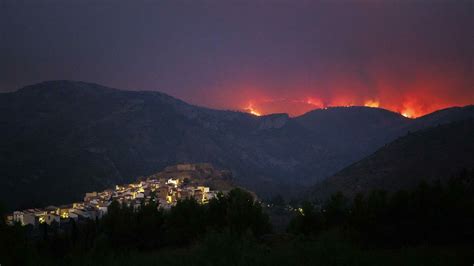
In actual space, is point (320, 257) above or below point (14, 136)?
below

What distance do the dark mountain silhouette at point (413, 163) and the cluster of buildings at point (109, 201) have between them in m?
31.6

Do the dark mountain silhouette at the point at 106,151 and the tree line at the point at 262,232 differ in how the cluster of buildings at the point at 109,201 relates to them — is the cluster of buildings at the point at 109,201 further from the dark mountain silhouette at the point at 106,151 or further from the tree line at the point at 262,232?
the dark mountain silhouette at the point at 106,151

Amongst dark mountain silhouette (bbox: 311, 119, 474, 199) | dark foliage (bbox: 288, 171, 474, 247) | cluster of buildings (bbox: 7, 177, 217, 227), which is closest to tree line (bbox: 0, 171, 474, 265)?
dark foliage (bbox: 288, 171, 474, 247)

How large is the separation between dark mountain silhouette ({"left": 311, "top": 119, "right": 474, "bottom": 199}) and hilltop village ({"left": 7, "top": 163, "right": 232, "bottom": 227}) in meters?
27.3

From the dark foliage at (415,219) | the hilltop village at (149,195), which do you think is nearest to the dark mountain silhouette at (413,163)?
the hilltop village at (149,195)

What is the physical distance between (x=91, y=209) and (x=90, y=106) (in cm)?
14862

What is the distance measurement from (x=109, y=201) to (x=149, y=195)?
847cm

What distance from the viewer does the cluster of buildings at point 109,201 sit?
5397 cm

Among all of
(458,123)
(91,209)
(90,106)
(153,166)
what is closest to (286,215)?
(91,209)

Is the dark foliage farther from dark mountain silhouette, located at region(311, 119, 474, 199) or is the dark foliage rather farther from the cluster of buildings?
dark mountain silhouette, located at region(311, 119, 474, 199)

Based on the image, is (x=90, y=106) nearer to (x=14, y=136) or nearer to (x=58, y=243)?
(x=14, y=136)

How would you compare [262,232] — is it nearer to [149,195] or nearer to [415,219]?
[415,219]

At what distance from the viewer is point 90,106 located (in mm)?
197625

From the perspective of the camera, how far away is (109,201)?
68.9 metres
